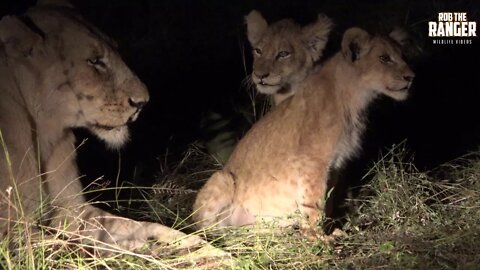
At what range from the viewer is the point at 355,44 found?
441 cm

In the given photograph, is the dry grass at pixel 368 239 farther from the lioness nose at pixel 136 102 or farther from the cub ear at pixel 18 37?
the cub ear at pixel 18 37

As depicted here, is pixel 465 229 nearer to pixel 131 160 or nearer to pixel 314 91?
pixel 314 91

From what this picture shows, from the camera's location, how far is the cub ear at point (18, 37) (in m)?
3.27

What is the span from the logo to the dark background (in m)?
0.07

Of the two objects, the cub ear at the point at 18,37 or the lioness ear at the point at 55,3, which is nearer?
the cub ear at the point at 18,37

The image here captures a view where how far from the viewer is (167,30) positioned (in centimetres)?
670

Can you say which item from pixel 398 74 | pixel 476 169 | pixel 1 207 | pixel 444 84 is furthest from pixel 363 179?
pixel 1 207

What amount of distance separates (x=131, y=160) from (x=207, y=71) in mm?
1173

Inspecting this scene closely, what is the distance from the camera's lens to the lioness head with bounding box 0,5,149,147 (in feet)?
11.0

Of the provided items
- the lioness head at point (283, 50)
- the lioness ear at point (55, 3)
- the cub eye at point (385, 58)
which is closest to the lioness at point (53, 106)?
the lioness ear at point (55, 3)

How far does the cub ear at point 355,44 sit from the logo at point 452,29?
225 centimetres

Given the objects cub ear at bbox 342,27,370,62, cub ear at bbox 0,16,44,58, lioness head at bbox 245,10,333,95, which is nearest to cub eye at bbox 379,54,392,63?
cub ear at bbox 342,27,370,62

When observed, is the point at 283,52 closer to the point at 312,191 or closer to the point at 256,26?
the point at 256,26

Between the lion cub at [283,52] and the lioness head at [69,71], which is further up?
the lioness head at [69,71]
